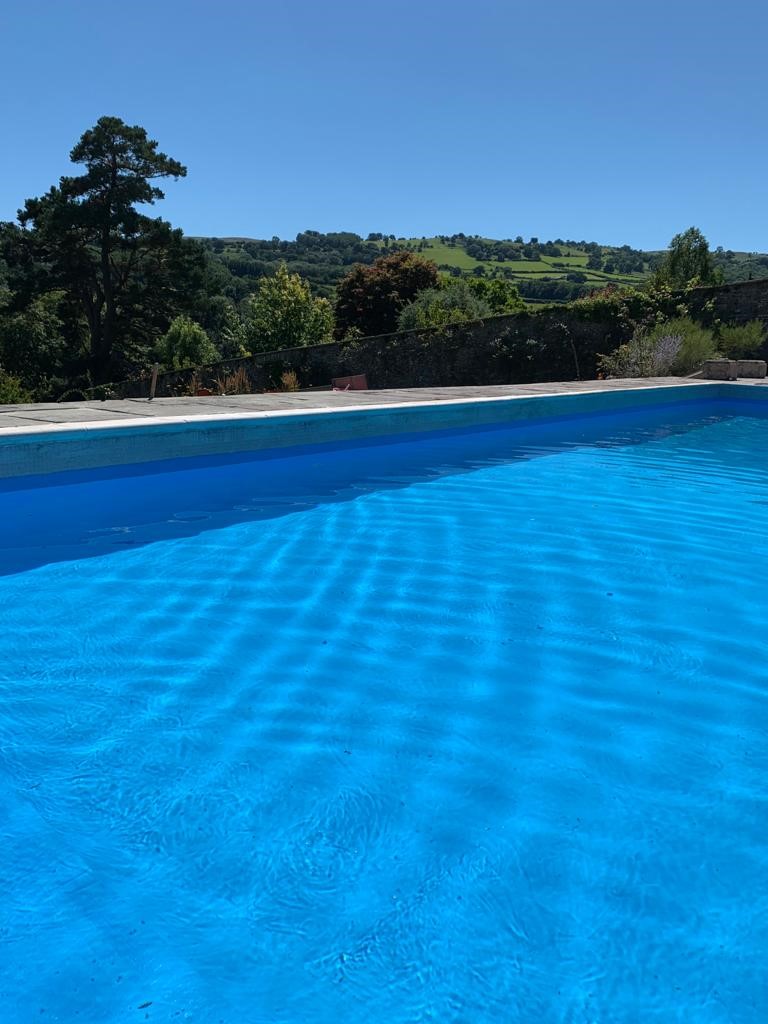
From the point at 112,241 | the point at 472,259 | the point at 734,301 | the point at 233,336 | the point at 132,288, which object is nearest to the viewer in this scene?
the point at 734,301

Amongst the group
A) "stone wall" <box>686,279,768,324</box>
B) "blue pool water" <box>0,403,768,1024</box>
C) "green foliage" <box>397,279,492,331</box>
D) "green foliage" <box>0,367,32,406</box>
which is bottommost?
"blue pool water" <box>0,403,768,1024</box>

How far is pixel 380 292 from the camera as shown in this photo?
95.7ft

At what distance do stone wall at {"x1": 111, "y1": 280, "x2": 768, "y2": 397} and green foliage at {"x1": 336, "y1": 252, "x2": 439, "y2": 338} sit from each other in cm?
1252

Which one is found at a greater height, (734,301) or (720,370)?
(734,301)

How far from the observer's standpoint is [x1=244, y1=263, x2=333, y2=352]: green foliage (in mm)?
25234

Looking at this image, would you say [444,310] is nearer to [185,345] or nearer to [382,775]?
[185,345]

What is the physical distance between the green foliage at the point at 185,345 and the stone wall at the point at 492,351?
35.1 ft

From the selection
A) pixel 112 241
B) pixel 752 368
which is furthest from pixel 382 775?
pixel 112 241

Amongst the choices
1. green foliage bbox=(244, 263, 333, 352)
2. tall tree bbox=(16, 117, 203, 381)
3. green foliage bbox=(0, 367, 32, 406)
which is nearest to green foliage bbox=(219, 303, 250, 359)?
green foliage bbox=(244, 263, 333, 352)

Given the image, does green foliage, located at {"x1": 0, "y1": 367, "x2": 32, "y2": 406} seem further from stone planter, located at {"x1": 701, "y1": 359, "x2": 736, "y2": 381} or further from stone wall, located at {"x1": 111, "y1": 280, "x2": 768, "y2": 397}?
stone planter, located at {"x1": 701, "y1": 359, "x2": 736, "y2": 381}

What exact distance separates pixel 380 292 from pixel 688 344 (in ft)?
62.9

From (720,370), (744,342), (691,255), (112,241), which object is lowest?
(720,370)

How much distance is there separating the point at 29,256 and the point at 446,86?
700 inches

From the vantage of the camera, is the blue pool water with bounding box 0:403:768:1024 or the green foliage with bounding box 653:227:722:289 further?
the green foliage with bounding box 653:227:722:289
